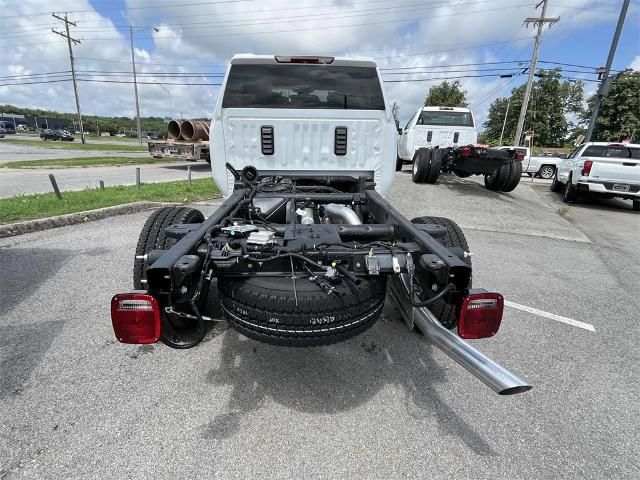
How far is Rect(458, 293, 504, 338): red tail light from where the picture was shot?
1.81m

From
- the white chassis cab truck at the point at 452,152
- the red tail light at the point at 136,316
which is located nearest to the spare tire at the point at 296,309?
the red tail light at the point at 136,316

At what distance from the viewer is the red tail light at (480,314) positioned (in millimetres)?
1809

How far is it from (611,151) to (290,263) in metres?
12.3

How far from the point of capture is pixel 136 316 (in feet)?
5.58

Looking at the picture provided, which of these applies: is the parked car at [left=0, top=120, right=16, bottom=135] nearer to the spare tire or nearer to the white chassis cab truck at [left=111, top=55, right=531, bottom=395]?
the white chassis cab truck at [left=111, top=55, right=531, bottom=395]

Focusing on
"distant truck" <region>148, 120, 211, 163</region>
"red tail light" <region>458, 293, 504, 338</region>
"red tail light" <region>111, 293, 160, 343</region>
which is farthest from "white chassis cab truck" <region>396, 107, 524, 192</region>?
"red tail light" <region>111, 293, 160, 343</region>

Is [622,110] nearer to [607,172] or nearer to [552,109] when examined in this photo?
[552,109]

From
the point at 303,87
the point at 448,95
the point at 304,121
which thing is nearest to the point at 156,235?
the point at 304,121

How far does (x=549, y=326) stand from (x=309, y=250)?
266cm

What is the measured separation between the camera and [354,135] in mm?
4016

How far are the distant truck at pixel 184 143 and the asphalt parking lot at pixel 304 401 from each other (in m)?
11.5

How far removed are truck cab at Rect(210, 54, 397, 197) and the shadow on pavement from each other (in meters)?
1.96

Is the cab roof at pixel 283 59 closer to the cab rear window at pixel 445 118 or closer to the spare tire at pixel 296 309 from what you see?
the spare tire at pixel 296 309

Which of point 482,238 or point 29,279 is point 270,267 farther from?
point 482,238
